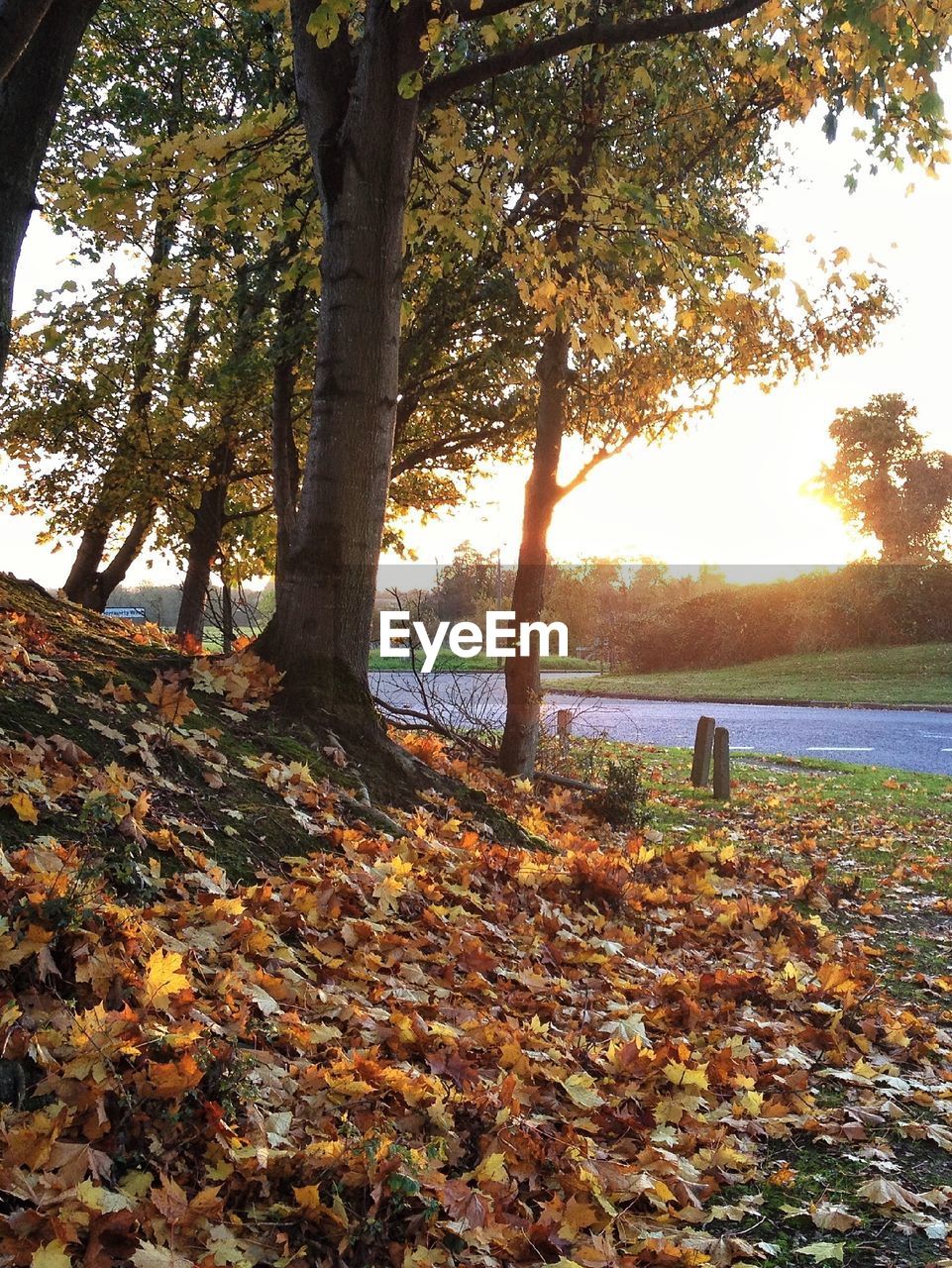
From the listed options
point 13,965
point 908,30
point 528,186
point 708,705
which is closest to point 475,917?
point 13,965

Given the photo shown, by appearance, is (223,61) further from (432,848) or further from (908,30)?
(432,848)

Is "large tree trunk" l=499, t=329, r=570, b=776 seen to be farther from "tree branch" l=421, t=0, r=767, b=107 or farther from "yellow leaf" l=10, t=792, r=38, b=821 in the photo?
"yellow leaf" l=10, t=792, r=38, b=821

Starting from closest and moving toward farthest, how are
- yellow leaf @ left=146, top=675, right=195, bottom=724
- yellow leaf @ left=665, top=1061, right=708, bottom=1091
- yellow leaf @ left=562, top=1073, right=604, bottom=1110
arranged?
yellow leaf @ left=562, top=1073, right=604, bottom=1110, yellow leaf @ left=665, top=1061, right=708, bottom=1091, yellow leaf @ left=146, top=675, right=195, bottom=724

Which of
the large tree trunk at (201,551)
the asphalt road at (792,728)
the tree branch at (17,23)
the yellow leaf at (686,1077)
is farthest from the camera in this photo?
the large tree trunk at (201,551)

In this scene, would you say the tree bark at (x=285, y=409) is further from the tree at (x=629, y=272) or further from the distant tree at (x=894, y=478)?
the distant tree at (x=894, y=478)

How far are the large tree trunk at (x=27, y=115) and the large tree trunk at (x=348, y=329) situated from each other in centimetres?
151

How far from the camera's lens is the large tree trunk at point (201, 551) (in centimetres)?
1630

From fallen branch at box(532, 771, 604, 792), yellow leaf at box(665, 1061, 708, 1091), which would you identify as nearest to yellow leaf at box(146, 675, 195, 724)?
yellow leaf at box(665, 1061, 708, 1091)

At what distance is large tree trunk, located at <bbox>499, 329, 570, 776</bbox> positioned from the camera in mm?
9453

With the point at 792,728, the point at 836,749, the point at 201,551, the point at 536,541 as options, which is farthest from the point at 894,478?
the point at 536,541

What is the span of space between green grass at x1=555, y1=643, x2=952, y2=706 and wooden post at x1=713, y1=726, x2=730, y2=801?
12765mm

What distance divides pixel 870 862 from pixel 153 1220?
7762 millimetres

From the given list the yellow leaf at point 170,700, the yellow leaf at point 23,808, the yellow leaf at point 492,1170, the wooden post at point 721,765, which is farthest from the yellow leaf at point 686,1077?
the wooden post at point 721,765

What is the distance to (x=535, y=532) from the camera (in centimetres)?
955
